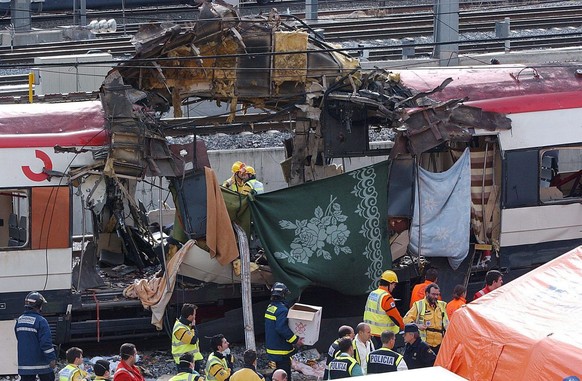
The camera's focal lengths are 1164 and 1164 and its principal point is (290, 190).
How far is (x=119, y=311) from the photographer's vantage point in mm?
15312

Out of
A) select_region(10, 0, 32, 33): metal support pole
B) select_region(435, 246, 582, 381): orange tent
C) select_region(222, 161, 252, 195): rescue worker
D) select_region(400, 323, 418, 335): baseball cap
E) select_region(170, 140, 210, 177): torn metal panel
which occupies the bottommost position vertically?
select_region(400, 323, 418, 335): baseball cap

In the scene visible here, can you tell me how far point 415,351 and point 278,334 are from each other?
6.44 ft

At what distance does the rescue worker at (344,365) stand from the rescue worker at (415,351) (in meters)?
0.91

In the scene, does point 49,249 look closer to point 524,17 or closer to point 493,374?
point 493,374

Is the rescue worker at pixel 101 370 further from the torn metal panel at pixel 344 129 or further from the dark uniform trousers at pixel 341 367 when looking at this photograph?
the torn metal panel at pixel 344 129

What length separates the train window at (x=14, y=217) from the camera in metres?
14.5

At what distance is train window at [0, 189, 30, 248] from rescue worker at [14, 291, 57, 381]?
5.81 feet

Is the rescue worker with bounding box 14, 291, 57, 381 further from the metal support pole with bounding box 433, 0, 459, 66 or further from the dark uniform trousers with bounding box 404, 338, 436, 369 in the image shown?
the metal support pole with bounding box 433, 0, 459, 66

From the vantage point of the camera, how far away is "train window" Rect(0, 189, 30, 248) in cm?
1455

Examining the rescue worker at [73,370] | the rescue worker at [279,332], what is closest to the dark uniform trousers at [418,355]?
the rescue worker at [279,332]

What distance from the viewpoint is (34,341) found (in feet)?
42.4

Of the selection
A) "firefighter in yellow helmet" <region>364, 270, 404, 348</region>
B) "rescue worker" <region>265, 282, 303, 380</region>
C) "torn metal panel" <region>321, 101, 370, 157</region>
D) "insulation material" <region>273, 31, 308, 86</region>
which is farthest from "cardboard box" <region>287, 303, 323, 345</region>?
"insulation material" <region>273, 31, 308, 86</region>

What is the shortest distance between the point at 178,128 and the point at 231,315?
2567 mm

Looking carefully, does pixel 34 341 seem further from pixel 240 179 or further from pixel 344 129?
pixel 344 129
